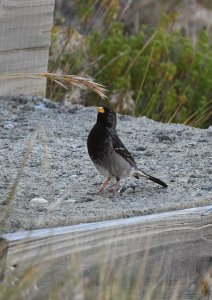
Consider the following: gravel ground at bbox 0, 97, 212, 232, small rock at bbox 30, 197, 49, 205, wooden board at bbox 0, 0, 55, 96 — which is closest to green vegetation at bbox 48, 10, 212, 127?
wooden board at bbox 0, 0, 55, 96

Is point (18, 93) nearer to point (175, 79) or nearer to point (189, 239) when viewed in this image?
point (175, 79)

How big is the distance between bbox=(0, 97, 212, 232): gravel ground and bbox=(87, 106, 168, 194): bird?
0.32 feet

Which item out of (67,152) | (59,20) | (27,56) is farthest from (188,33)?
(67,152)

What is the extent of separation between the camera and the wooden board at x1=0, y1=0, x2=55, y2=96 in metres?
7.38

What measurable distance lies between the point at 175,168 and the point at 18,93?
2.05 m

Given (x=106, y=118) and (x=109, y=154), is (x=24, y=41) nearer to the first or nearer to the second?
(x=106, y=118)

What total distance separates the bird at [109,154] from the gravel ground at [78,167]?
3.9 inches

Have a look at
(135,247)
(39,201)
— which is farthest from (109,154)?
(135,247)

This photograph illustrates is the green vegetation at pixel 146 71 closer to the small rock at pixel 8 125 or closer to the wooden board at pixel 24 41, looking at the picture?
the wooden board at pixel 24 41

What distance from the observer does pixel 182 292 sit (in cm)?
473

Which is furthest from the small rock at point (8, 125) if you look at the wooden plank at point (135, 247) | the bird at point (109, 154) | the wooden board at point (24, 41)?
the wooden plank at point (135, 247)

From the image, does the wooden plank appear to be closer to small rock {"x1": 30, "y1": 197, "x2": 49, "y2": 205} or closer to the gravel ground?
the gravel ground

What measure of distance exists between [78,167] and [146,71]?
2.52m

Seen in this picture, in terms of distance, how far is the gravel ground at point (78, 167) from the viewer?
15.7 feet
